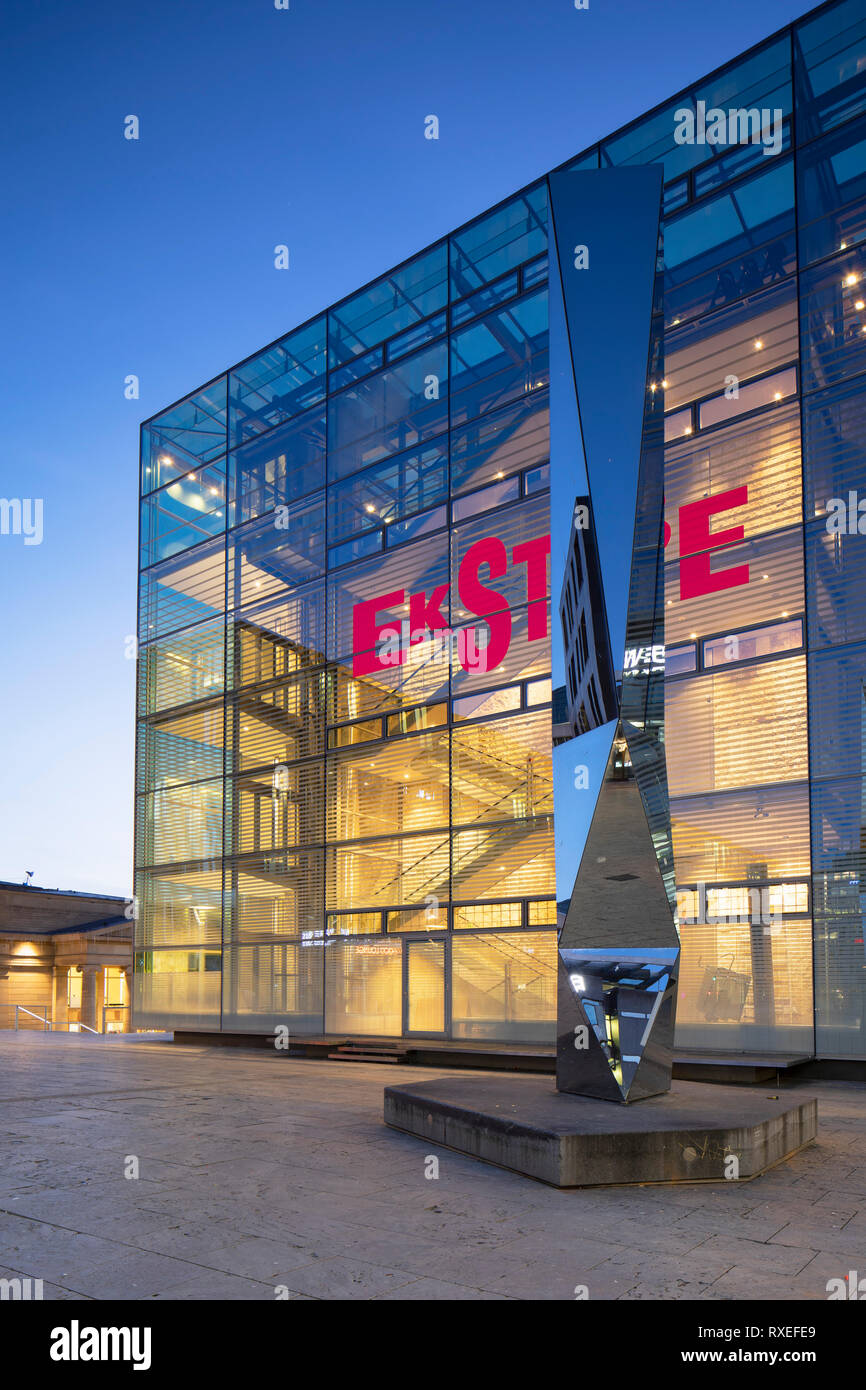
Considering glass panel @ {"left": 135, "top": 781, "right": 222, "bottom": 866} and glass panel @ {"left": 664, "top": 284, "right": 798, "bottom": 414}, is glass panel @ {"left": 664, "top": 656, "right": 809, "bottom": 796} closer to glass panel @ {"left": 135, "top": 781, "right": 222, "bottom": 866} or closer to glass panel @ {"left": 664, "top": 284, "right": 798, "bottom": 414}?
glass panel @ {"left": 664, "top": 284, "right": 798, "bottom": 414}

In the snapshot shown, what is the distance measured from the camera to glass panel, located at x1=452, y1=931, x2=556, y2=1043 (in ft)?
60.3

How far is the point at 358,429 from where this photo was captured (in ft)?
79.9

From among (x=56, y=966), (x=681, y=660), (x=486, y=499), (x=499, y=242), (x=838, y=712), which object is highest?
(x=499, y=242)

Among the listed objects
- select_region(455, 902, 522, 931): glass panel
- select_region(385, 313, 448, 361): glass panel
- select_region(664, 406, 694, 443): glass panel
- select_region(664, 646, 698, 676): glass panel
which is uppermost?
select_region(385, 313, 448, 361): glass panel

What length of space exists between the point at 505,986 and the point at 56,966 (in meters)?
37.6

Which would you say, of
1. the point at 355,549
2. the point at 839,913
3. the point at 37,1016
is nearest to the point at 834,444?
the point at 839,913

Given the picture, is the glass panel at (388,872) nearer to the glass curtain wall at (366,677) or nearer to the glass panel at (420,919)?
the glass curtain wall at (366,677)

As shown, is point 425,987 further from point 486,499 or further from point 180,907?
point 486,499

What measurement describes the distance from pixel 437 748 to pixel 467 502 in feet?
17.2

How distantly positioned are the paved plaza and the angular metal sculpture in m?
1.81

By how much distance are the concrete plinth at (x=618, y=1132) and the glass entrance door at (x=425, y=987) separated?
391 inches

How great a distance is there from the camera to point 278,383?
26.7m

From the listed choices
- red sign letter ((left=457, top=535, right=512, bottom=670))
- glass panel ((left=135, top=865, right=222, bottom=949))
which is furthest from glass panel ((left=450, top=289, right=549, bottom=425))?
glass panel ((left=135, top=865, right=222, bottom=949))

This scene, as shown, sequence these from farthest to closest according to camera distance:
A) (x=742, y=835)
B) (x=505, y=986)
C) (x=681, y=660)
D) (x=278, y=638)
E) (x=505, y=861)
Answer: (x=278, y=638)
(x=505, y=861)
(x=505, y=986)
(x=681, y=660)
(x=742, y=835)
